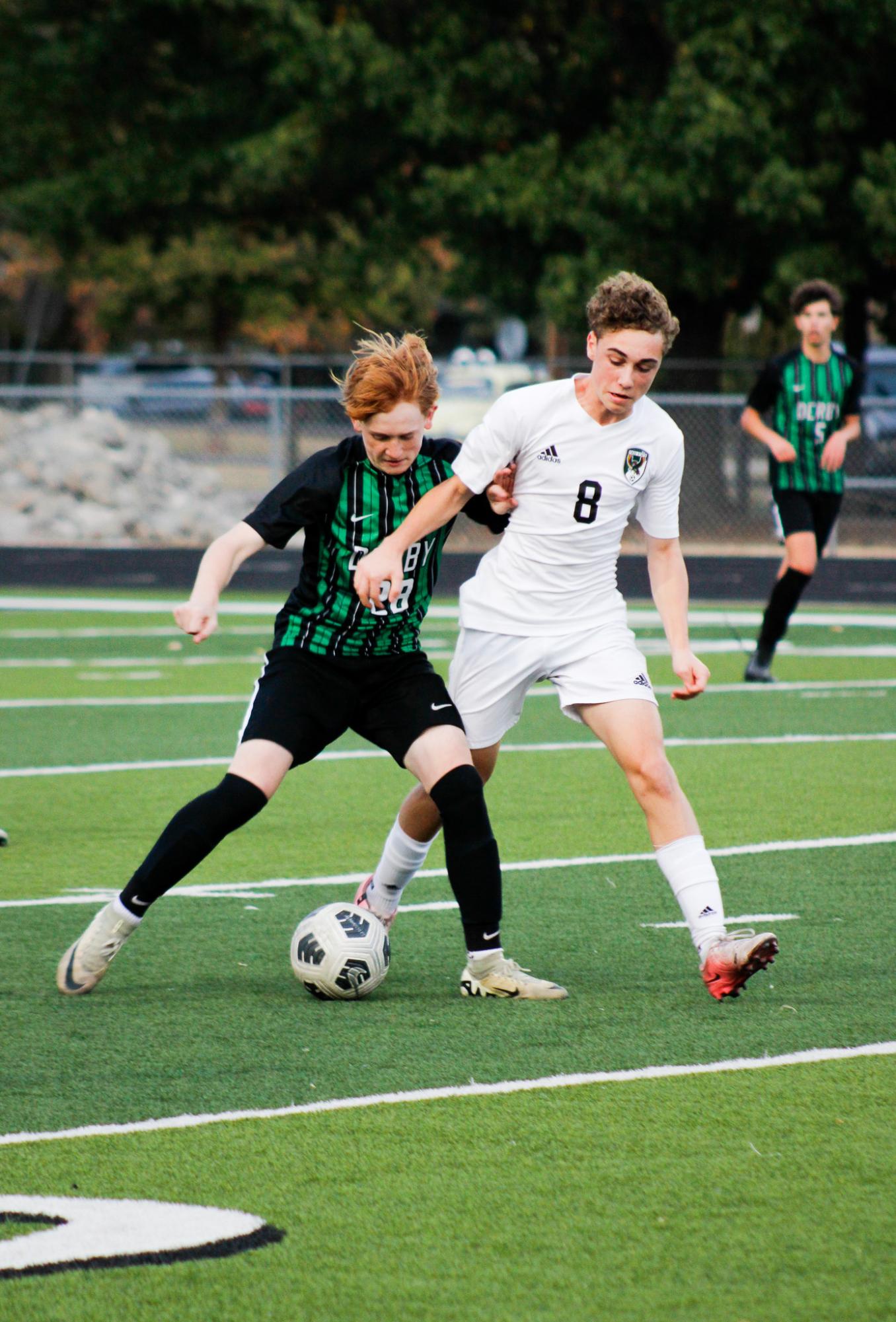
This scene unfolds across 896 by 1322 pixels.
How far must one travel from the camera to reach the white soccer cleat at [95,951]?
208 inches

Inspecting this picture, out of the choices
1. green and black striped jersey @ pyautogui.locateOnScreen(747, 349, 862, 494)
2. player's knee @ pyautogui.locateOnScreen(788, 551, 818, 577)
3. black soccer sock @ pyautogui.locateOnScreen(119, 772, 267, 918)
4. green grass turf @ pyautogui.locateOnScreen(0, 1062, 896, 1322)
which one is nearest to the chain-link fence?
green and black striped jersey @ pyautogui.locateOnScreen(747, 349, 862, 494)

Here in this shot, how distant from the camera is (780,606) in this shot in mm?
11781

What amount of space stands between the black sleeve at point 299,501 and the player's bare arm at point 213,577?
5cm

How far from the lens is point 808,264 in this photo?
2138cm

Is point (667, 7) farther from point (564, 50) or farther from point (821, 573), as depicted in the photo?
point (821, 573)

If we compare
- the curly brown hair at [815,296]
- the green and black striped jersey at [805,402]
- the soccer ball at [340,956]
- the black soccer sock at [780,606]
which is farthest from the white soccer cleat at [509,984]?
Result: the green and black striped jersey at [805,402]

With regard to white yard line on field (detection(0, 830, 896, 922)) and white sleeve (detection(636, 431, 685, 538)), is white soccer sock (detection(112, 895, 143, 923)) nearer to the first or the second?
white yard line on field (detection(0, 830, 896, 922))

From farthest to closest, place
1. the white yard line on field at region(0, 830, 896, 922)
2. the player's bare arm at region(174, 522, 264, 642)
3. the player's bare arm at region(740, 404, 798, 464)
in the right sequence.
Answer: the player's bare arm at region(740, 404, 798, 464) < the white yard line on field at region(0, 830, 896, 922) < the player's bare arm at region(174, 522, 264, 642)

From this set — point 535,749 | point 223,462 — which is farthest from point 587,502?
point 223,462

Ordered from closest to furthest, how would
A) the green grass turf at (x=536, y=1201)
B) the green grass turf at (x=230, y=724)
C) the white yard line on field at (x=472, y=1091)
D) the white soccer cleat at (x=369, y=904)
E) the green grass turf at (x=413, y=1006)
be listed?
the green grass turf at (x=536, y=1201), the white yard line on field at (x=472, y=1091), the green grass turf at (x=413, y=1006), the white soccer cleat at (x=369, y=904), the green grass turf at (x=230, y=724)

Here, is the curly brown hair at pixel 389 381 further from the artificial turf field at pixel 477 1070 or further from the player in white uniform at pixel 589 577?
the artificial turf field at pixel 477 1070

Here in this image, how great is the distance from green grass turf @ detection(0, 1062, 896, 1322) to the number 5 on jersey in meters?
1.71

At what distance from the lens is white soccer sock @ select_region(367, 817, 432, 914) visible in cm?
564

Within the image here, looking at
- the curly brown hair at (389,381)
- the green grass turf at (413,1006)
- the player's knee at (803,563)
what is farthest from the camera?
the player's knee at (803,563)
